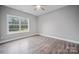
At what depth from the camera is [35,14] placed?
156 centimetres

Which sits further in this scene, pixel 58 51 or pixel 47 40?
pixel 47 40

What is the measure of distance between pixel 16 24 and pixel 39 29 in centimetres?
55

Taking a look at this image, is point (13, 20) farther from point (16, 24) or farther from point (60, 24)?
point (60, 24)

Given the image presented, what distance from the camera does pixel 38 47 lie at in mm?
1467

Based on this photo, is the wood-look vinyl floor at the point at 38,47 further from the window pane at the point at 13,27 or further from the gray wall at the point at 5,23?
the window pane at the point at 13,27

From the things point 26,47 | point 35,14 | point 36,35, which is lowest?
point 26,47

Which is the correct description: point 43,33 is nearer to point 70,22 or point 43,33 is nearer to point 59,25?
point 59,25

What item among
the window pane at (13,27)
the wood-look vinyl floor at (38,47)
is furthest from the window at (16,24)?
the wood-look vinyl floor at (38,47)

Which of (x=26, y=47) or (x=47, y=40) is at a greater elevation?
(x=47, y=40)

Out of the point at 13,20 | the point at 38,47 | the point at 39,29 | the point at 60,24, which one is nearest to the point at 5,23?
the point at 13,20

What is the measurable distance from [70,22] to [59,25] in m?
0.29

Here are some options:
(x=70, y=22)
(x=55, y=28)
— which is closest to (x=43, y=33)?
(x=55, y=28)
